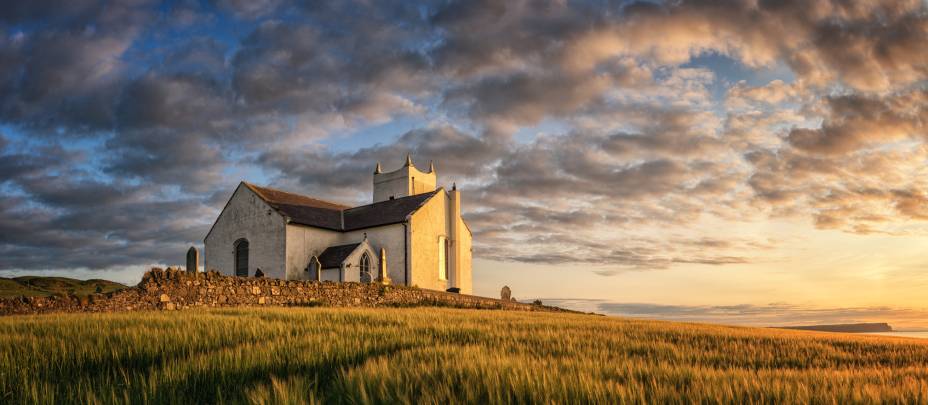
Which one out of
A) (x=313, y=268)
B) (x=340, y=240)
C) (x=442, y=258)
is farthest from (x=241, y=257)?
(x=442, y=258)

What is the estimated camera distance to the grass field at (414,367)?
163 inches

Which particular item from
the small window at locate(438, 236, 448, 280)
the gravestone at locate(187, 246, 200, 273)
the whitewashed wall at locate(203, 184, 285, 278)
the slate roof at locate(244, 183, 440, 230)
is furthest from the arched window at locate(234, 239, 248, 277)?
the small window at locate(438, 236, 448, 280)

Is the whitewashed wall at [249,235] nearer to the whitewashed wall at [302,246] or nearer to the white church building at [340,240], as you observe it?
the white church building at [340,240]

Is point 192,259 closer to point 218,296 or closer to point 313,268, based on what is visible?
point 218,296

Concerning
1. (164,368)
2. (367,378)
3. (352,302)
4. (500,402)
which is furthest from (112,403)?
(352,302)

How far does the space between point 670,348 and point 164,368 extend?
258 inches

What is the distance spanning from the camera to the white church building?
38.9 metres

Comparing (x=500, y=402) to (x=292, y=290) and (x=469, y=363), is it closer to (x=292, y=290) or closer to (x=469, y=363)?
(x=469, y=363)

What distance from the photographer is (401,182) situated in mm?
50938

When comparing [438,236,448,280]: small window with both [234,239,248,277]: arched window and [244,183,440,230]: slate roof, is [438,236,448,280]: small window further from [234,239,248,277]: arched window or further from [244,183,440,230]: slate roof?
[234,239,248,277]: arched window

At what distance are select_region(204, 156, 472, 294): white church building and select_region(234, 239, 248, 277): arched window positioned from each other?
67mm

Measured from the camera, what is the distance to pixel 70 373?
7039 millimetres

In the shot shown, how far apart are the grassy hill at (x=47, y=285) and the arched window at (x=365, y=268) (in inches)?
651

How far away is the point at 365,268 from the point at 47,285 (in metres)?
26.8
